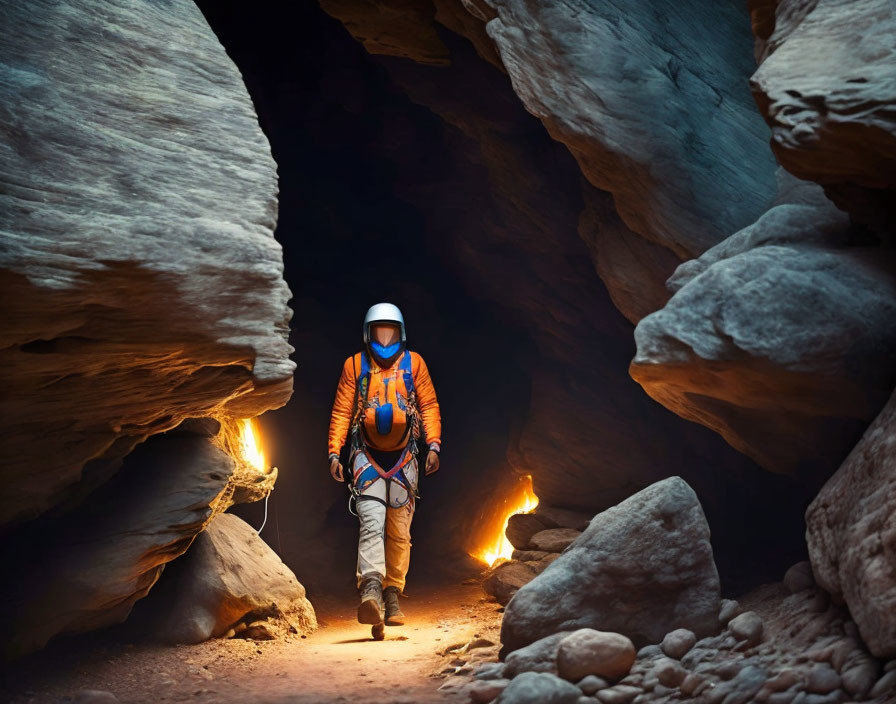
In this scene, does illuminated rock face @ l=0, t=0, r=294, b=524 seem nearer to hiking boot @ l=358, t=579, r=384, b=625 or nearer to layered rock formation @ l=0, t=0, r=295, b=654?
layered rock formation @ l=0, t=0, r=295, b=654

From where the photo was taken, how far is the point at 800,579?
13.4 ft

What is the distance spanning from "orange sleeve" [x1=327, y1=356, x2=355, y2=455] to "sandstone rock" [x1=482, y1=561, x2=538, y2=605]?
6.79 ft

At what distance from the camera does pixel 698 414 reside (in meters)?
5.09

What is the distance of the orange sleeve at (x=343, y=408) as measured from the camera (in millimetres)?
6652

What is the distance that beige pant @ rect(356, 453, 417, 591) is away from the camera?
6.06 metres

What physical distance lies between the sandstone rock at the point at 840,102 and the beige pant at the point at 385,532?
4.02m

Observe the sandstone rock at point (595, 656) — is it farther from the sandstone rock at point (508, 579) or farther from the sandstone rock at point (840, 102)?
the sandstone rock at point (508, 579)

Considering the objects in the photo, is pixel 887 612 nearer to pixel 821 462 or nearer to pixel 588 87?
pixel 821 462

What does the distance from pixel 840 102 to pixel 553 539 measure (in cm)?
538

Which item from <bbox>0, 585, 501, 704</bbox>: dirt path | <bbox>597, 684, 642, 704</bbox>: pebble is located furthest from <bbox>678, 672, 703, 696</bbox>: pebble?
<bbox>0, 585, 501, 704</bbox>: dirt path

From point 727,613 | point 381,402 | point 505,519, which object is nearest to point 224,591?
point 381,402

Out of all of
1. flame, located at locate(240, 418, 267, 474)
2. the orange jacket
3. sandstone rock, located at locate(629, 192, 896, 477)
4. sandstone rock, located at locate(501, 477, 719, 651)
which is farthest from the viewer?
flame, located at locate(240, 418, 267, 474)

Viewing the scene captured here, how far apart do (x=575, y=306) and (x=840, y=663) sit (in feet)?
17.0

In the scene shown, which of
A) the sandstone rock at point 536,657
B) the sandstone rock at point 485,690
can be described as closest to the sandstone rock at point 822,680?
the sandstone rock at point 536,657
